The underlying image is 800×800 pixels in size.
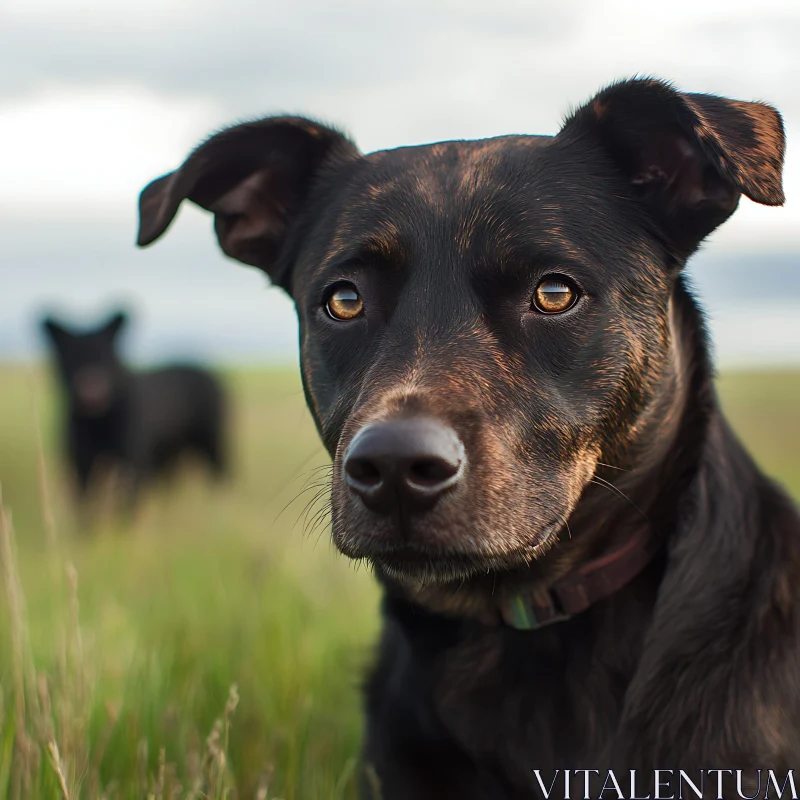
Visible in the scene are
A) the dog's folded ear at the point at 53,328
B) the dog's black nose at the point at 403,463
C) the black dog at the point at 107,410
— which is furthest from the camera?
the dog's folded ear at the point at 53,328

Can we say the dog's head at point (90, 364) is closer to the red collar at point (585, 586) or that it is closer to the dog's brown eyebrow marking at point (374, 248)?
the dog's brown eyebrow marking at point (374, 248)

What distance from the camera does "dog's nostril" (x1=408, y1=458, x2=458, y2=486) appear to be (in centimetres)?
214

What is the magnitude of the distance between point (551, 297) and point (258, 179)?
1.47 meters

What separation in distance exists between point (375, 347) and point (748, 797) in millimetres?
1604

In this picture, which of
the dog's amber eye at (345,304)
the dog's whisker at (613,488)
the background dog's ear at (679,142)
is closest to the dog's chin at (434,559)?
the dog's whisker at (613,488)

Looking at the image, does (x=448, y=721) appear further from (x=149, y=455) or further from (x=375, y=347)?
(x=149, y=455)

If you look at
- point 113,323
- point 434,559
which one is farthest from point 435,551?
point 113,323

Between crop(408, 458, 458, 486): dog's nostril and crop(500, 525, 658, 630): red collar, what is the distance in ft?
2.28

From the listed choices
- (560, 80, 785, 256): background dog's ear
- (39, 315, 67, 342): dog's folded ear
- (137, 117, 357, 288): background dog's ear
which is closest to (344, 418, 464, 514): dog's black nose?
(560, 80, 785, 256): background dog's ear

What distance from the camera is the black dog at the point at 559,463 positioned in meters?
2.44

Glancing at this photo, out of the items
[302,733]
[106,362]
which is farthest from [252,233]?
[106,362]

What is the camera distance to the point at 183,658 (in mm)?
4184

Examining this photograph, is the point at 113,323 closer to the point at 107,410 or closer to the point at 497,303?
the point at 107,410

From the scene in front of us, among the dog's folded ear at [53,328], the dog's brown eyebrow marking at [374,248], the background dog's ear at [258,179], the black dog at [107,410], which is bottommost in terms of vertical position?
the black dog at [107,410]
